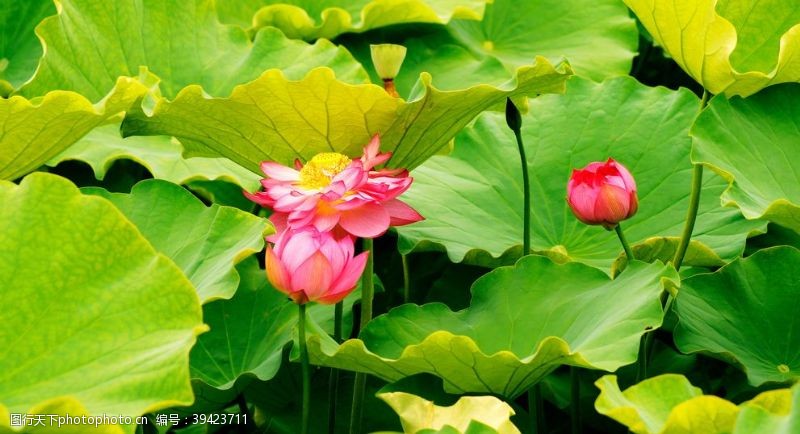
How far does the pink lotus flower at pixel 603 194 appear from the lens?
1425mm

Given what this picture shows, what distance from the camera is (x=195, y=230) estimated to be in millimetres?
1440

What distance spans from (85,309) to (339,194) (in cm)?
30

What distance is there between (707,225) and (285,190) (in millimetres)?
673

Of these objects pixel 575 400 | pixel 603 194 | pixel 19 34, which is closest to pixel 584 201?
pixel 603 194

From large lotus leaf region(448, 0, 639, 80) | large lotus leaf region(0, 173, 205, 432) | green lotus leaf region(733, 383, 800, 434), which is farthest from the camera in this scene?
large lotus leaf region(448, 0, 639, 80)

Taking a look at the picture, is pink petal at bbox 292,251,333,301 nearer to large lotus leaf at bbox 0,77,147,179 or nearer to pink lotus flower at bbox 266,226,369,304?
pink lotus flower at bbox 266,226,369,304

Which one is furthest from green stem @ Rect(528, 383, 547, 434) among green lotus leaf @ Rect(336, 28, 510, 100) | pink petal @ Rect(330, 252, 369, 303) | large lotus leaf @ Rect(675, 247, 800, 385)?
green lotus leaf @ Rect(336, 28, 510, 100)

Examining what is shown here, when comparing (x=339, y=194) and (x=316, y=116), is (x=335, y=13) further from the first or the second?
(x=339, y=194)

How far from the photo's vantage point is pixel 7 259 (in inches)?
46.2

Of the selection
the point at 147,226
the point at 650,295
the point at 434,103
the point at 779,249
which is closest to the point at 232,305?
the point at 147,226

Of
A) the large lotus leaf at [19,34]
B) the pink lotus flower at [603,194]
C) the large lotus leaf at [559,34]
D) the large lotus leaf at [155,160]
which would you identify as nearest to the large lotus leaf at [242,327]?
the large lotus leaf at [155,160]

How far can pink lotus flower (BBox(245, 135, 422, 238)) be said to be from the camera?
1.29 m

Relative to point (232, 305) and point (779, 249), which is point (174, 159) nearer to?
point (232, 305)

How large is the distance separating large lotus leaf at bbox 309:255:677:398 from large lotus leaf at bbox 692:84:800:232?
0.18 meters
